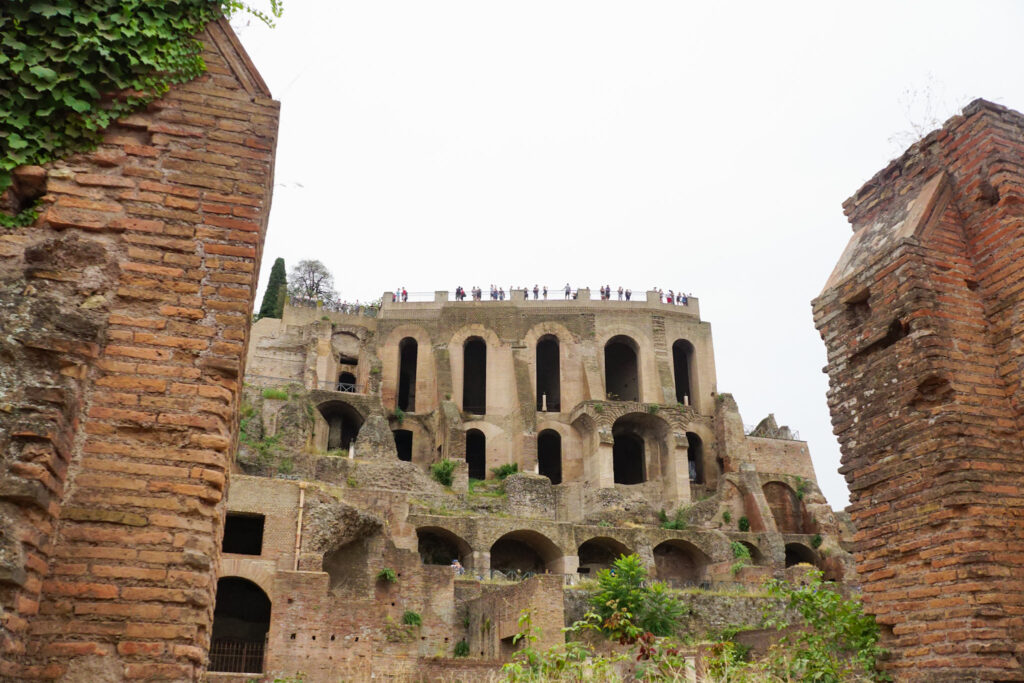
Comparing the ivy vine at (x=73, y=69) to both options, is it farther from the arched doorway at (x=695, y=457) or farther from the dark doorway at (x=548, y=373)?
the dark doorway at (x=548, y=373)

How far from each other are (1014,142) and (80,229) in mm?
7330

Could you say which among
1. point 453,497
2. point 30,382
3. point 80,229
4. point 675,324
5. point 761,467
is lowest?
point 30,382

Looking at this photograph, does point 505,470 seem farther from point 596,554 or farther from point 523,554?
point 596,554

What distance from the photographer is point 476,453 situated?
132 feet

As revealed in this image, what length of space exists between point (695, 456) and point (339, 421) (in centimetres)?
1684

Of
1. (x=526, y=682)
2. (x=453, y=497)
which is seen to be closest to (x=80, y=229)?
(x=526, y=682)

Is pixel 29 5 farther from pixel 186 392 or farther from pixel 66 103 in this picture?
pixel 186 392

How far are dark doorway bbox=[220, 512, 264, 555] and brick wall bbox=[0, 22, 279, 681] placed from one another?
16.6 meters

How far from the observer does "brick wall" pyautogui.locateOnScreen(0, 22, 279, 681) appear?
152 inches

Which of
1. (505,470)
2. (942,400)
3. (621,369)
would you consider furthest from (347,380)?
(942,400)

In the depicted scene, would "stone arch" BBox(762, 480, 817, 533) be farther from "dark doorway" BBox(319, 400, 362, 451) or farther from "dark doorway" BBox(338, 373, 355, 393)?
"dark doorway" BBox(338, 373, 355, 393)

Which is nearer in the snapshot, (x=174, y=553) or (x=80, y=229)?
(x=174, y=553)

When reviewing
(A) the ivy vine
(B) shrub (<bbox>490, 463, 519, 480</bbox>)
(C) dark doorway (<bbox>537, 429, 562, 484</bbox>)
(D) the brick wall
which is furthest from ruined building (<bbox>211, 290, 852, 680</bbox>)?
(A) the ivy vine

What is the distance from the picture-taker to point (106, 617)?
3.91 m
